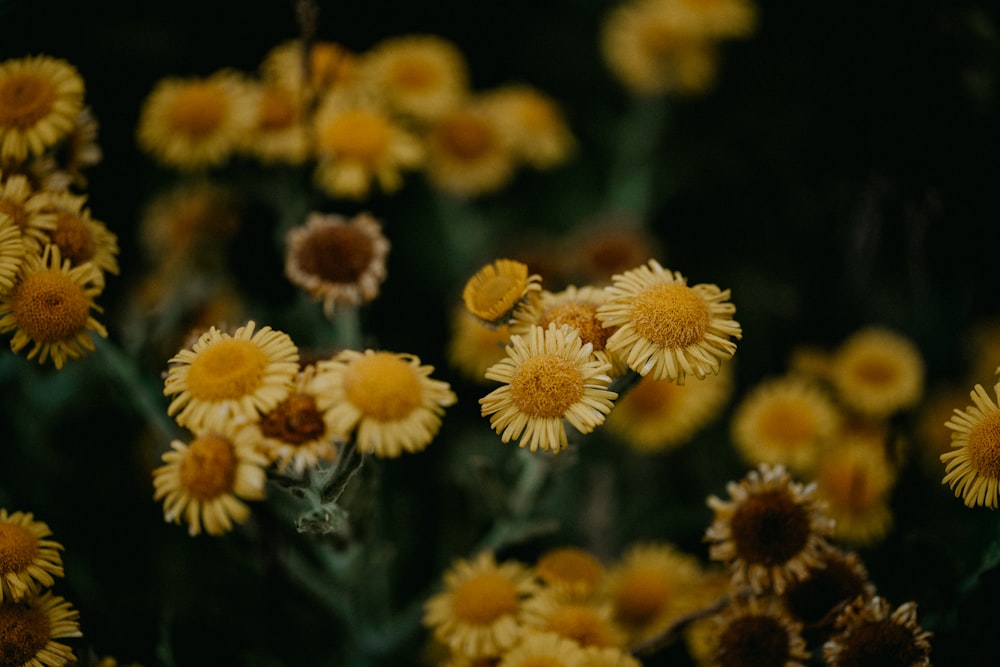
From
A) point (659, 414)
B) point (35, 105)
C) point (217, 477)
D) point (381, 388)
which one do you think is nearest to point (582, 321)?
point (381, 388)

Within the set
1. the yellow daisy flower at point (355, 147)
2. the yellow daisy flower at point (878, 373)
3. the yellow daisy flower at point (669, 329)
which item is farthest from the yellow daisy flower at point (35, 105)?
the yellow daisy flower at point (878, 373)

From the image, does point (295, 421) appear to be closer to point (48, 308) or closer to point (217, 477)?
point (217, 477)

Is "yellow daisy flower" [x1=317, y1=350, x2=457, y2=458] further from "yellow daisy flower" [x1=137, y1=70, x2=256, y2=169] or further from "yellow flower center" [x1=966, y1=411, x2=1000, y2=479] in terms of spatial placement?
"yellow daisy flower" [x1=137, y1=70, x2=256, y2=169]

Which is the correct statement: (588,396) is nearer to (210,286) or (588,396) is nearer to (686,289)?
(686,289)

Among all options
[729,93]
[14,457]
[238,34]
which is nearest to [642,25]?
[729,93]

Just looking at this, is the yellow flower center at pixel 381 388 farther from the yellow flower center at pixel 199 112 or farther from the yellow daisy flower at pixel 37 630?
the yellow flower center at pixel 199 112


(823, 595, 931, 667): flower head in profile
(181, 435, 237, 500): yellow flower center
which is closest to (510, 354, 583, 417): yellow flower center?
(181, 435, 237, 500): yellow flower center
